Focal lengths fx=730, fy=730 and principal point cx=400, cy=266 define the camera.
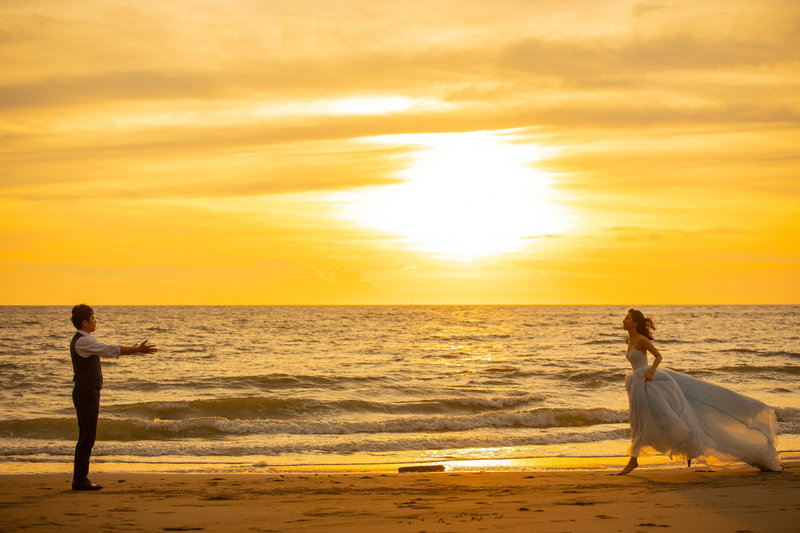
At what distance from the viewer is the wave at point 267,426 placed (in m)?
16.6

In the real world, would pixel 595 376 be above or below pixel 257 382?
above

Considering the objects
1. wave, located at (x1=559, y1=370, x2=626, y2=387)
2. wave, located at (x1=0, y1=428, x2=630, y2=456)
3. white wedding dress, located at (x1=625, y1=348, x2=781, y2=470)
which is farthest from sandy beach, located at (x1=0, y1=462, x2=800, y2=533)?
wave, located at (x1=559, y1=370, x2=626, y2=387)

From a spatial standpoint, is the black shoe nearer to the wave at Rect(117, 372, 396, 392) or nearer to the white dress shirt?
the white dress shirt

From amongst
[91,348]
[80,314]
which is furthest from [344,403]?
[91,348]

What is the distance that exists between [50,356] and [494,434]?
28173 mm

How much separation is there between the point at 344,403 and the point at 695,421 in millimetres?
13364

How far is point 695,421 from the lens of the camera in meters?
9.87

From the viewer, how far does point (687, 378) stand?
409 inches

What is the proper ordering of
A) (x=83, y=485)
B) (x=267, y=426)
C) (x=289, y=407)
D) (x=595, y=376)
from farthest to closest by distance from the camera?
(x=595, y=376), (x=289, y=407), (x=267, y=426), (x=83, y=485)

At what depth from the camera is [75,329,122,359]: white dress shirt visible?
27.3 feet

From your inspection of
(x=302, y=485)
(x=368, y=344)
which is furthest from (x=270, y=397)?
(x=368, y=344)

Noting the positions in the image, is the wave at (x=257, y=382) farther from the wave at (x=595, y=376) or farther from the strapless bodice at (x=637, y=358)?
the strapless bodice at (x=637, y=358)

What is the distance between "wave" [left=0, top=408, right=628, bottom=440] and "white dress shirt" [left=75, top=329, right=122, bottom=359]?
8.36 meters

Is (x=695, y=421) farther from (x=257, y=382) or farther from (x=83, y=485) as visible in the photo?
(x=257, y=382)
